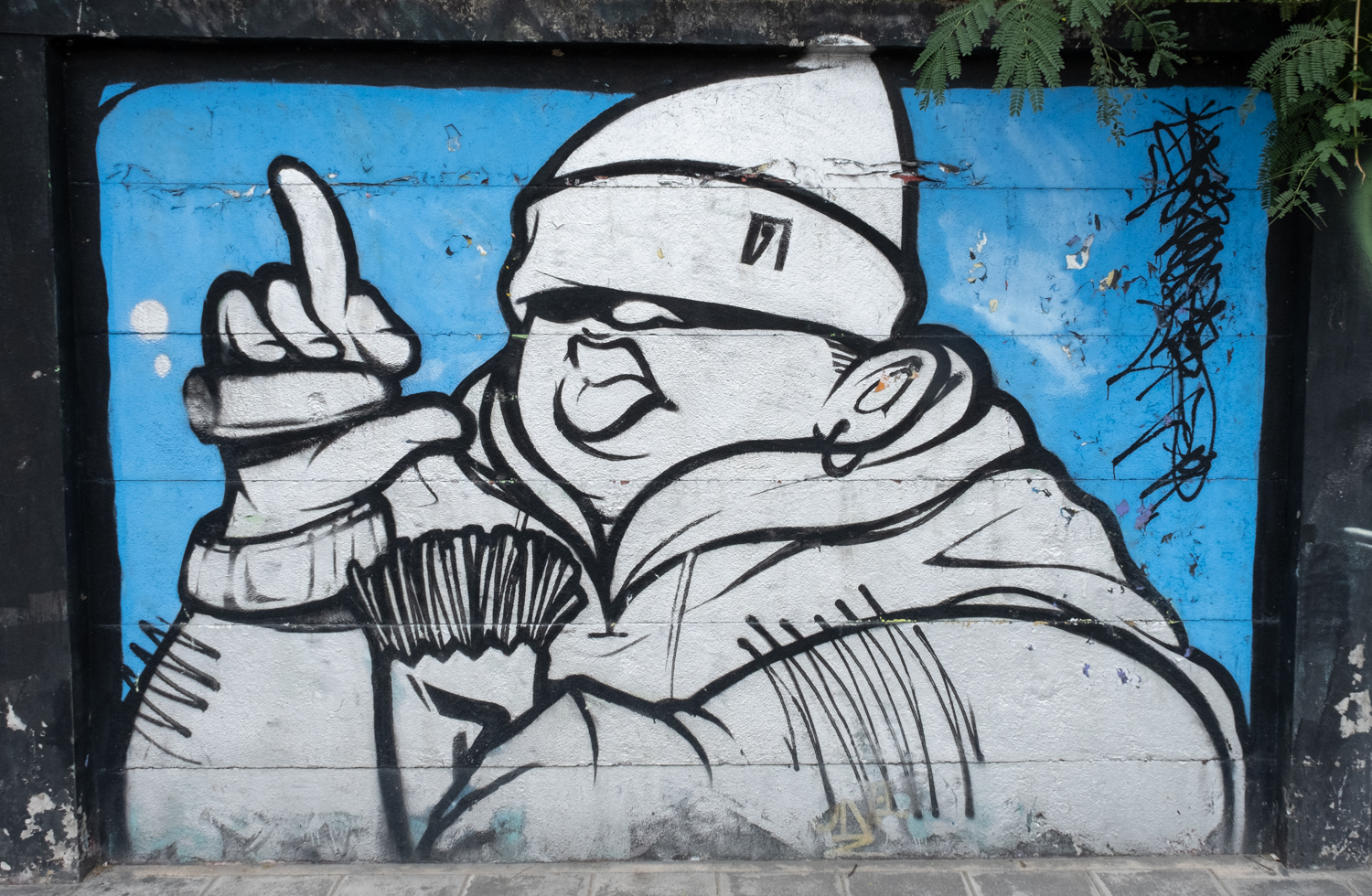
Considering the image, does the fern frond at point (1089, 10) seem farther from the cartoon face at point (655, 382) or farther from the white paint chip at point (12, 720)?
the white paint chip at point (12, 720)

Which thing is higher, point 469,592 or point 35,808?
point 469,592

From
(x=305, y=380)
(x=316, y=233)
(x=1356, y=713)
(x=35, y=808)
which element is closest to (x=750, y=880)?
(x=1356, y=713)

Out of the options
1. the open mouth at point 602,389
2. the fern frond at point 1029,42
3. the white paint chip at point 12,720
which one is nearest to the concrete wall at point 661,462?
the open mouth at point 602,389

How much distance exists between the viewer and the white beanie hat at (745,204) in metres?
2.62

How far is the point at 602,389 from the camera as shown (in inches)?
105

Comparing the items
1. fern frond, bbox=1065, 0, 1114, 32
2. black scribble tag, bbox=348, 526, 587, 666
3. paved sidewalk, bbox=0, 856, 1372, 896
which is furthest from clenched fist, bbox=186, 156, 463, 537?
fern frond, bbox=1065, 0, 1114, 32

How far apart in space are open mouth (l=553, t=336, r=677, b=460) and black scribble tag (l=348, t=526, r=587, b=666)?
43cm

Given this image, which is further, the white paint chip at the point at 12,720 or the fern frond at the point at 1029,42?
the white paint chip at the point at 12,720

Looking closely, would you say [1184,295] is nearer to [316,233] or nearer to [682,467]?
[682,467]

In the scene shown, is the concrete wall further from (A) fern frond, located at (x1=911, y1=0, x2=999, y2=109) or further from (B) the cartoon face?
(A) fern frond, located at (x1=911, y1=0, x2=999, y2=109)

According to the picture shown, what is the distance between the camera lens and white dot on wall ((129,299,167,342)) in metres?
2.63

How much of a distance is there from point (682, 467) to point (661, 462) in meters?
0.08

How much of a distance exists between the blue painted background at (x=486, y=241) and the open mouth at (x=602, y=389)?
1.02ft

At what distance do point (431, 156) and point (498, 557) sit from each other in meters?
1.40
